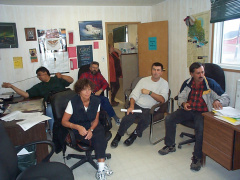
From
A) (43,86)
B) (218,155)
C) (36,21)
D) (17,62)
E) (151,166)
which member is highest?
(36,21)

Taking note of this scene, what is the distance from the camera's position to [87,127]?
7.51 ft

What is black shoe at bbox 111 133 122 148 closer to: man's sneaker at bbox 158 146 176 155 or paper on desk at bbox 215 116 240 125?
man's sneaker at bbox 158 146 176 155

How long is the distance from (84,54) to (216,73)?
2615 mm

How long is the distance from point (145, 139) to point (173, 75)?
5.14 feet

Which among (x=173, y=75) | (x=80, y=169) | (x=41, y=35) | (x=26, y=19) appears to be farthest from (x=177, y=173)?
(x=26, y=19)

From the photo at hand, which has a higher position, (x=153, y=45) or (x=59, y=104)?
(x=153, y=45)

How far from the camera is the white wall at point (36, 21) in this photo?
12.2ft

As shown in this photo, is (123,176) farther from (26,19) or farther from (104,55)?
(26,19)

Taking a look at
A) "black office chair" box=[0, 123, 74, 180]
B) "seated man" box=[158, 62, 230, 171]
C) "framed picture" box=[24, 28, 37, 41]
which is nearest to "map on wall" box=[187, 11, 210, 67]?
"seated man" box=[158, 62, 230, 171]

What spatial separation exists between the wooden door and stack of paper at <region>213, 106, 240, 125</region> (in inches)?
83.5

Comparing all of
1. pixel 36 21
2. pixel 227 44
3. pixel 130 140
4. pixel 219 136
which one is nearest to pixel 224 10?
pixel 227 44

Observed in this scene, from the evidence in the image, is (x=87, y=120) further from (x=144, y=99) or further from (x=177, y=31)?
(x=177, y=31)

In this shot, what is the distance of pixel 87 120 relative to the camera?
2283 mm

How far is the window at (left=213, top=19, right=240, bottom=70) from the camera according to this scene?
2785mm
